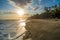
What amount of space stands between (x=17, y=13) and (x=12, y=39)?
599mm

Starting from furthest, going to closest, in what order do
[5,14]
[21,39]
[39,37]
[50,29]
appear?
[5,14] → [21,39] → [50,29] → [39,37]

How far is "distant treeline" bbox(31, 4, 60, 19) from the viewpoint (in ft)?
11.7

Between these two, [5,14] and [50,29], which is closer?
[50,29]

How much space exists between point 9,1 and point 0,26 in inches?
23.7

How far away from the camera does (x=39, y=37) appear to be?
2.46 metres

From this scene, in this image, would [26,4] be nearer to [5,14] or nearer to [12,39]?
[5,14]

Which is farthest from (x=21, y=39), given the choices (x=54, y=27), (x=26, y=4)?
(x=54, y=27)

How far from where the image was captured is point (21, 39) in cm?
356

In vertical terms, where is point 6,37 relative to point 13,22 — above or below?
below

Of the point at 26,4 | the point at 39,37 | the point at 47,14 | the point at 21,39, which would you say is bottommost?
the point at 21,39

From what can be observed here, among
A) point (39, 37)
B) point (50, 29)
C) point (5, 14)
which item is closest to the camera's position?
point (39, 37)

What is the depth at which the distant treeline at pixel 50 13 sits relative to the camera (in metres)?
3.57

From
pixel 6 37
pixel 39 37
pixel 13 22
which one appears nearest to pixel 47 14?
pixel 13 22

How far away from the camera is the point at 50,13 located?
3623mm
